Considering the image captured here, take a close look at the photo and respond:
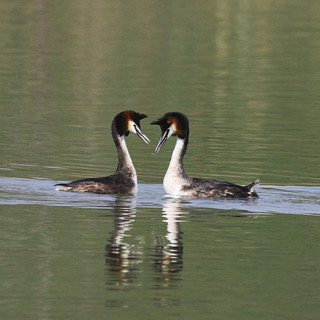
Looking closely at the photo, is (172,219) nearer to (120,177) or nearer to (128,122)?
(120,177)

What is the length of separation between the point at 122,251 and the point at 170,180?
4592 millimetres

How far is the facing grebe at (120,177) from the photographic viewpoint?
19.8m

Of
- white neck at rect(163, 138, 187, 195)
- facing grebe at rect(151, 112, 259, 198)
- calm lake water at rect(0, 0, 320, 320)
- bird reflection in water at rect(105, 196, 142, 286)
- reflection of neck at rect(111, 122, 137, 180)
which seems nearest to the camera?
calm lake water at rect(0, 0, 320, 320)

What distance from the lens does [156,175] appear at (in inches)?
891

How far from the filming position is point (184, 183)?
65.9 feet

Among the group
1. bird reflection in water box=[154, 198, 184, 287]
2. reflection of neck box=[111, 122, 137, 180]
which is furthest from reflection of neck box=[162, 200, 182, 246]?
reflection of neck box=[111, 122, 137, 180]

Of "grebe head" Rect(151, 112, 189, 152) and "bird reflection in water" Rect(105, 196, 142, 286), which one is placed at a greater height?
"grebe head" Rect(151, 112, 189, 152)

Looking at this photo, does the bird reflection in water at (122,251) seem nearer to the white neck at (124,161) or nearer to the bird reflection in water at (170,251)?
the bird reflection in water at (170,251)

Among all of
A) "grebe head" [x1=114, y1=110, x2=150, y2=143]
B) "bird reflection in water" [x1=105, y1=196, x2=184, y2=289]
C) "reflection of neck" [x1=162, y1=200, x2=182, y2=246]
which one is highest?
"grebe head" [x1=114, y1=110, x2=150, y2=143]

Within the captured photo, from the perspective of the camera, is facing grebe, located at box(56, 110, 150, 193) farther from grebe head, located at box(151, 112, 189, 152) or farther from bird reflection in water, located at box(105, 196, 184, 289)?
bird reflection in water, located at box(105, 196, 184, 289)

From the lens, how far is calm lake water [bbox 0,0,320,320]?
13672 millimetres

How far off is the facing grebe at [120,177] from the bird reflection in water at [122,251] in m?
0.89

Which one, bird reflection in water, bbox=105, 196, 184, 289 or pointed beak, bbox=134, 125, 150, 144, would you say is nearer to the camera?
bird reflection in water, bbox=105, 196, 184, 289

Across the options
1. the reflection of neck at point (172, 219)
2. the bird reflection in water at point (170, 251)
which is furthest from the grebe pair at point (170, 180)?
the bird reflection in water at point (170, 251)
